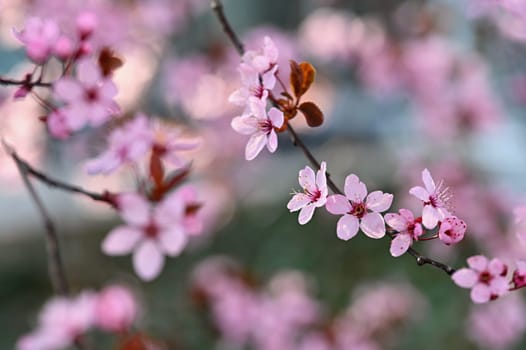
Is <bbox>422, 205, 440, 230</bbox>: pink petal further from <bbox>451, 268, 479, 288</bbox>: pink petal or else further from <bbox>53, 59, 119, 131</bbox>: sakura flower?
<bbox>53, 59, 119, 131</bbox>: sakura flower

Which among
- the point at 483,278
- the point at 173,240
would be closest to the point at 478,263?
the point at 483,278

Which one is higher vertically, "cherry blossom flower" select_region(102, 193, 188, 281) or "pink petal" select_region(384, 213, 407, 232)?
"cherry blossom flower" select_region(102, 193, 188, 281)

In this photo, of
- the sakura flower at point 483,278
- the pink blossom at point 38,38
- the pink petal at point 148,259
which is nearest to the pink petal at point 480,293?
the sakura flower at point 483,278

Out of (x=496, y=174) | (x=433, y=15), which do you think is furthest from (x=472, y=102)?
(x=496, y=174)

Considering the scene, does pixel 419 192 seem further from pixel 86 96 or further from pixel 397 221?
pixel 86 96

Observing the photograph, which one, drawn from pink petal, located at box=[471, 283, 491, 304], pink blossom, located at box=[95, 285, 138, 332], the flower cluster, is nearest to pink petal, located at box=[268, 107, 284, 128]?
pink petal, located at box=[471, 283, 491, 304]

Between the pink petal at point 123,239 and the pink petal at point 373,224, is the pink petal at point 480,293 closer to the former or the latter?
the pink petal at point 373,224

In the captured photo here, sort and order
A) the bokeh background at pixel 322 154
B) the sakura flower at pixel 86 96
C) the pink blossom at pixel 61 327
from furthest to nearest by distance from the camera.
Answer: the bokeh background at pixel 322 154
the pink blossom at pixel 61 327
the sakura flower at pixel 86 96
